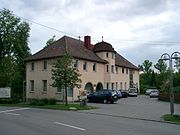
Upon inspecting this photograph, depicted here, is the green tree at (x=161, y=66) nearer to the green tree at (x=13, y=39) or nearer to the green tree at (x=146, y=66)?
the green tree at (x=146, y=66)

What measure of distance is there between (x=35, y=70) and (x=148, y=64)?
8288cm

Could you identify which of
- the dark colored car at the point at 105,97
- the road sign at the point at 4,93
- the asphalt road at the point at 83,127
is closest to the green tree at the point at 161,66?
the dark colored car at the point at 105,97

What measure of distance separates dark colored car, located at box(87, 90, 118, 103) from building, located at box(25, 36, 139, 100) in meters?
3.41

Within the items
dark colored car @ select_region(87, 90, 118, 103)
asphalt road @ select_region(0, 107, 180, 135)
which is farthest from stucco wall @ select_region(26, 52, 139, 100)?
asphalt road @ select_region(0, 107, 180, 135)

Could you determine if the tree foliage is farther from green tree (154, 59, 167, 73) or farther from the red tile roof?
the red tile roof

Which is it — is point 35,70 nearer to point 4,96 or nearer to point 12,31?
point 4,96

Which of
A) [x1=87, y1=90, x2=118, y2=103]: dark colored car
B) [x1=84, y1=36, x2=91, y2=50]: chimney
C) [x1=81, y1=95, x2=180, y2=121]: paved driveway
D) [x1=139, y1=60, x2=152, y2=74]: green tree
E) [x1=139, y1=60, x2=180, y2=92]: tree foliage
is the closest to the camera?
[x1=81, y1=95, x2=180, y2=121]: paved driveway

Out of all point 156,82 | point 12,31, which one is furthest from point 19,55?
point 156,82

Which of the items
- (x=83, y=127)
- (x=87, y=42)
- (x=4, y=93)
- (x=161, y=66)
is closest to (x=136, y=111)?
(x=83, y=127)

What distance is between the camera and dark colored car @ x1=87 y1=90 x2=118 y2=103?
129 feet

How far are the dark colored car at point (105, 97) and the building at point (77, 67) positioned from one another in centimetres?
341

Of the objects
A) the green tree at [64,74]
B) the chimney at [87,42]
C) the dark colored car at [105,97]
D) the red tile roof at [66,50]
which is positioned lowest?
the dark colored car at [105,97]

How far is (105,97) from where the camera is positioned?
39.8 metres

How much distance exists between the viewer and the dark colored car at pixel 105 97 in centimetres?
3932
